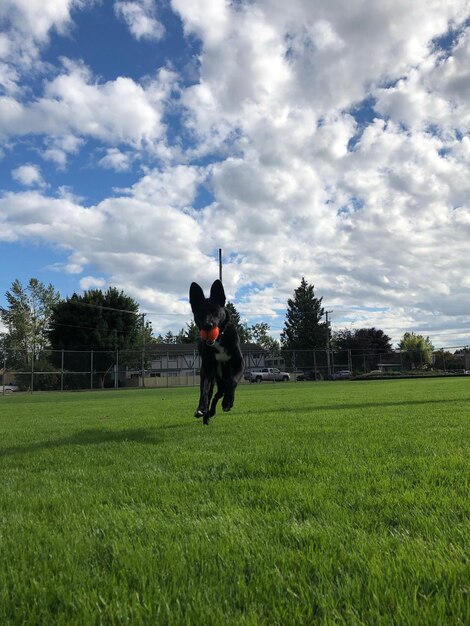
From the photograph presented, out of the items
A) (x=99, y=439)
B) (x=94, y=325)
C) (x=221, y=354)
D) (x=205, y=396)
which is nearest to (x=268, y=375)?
(x=94, y=325)

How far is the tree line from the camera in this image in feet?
190

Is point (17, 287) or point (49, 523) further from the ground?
point (17, 287)

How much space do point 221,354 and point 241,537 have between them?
19.0ft

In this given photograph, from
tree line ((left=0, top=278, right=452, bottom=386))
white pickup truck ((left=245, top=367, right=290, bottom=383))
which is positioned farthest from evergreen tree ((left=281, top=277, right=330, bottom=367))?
white pickup truck ((left=245, top=367, right=290, bottom=383))

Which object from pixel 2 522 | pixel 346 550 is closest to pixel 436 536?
pixel 346 550

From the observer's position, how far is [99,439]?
7684 mm

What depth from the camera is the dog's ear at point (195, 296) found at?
835 centimetres

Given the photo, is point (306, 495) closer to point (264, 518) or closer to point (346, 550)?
point (264, 518)

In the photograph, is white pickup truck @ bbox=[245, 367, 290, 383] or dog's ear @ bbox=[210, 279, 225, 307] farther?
white pickup truck @ bbox=[245, 367, 290, 383]

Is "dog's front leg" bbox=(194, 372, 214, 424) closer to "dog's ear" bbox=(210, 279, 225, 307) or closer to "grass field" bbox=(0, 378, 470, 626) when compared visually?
"dog's ear" bbox=(210, 279, 225, 307)

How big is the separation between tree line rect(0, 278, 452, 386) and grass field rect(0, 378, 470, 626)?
1472 inches

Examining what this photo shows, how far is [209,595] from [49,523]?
1.62 meters

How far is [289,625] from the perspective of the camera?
192 centimetres

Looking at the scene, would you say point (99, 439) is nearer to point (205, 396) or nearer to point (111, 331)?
point (205, 396)
